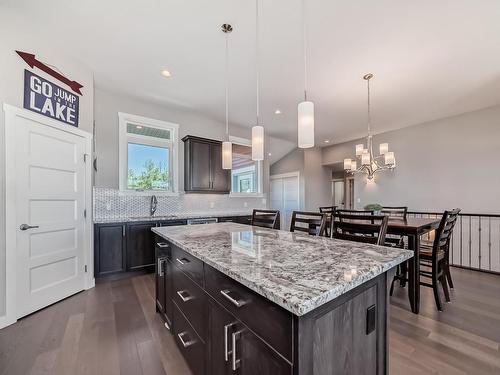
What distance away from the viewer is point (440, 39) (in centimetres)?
237

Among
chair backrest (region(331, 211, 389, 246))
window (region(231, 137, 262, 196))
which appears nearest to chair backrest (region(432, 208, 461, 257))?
chair backrest (region(331, 211, 389, 246))

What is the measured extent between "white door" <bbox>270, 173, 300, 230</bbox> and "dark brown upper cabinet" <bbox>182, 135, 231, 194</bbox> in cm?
341

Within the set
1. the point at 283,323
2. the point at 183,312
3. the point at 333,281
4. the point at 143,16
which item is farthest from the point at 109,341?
the point at 143,16

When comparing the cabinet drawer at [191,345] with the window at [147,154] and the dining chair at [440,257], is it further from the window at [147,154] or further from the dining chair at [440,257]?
the window at [147,154]

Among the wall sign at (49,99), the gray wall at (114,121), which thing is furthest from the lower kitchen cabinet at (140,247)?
the wall sign at (49,99)

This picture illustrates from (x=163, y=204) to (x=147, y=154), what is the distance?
973 mm

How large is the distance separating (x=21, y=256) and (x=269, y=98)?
387cm

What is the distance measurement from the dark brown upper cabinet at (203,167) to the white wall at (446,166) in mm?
4165

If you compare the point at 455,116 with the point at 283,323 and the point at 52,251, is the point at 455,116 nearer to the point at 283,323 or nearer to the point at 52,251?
the point at 283,323

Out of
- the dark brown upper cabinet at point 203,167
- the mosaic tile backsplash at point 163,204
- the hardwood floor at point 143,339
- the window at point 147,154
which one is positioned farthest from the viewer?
the dark brown upper cabinet at point 203,167

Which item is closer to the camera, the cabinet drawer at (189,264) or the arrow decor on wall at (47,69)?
the cabinet drawer at (189,264)

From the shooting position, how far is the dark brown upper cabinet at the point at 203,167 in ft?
13.9

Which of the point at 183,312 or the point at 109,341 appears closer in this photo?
the point at 183,312

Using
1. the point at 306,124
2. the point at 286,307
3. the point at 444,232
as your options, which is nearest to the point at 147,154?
the point at 306,124
